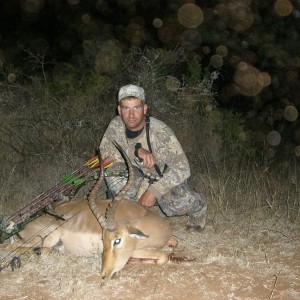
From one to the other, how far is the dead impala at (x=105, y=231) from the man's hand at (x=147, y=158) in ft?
1.65

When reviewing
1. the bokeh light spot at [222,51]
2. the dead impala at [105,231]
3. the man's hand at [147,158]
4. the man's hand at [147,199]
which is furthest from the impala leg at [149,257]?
the bokeh light spot at [222,51]

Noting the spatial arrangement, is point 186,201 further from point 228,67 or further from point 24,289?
point 228,67

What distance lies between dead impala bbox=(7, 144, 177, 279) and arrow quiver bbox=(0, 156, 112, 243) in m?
0.17

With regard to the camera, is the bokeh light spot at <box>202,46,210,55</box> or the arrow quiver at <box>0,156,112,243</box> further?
the bokeh light spot at <box>202,46,210,55</box>

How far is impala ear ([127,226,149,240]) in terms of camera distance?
4.54 meters

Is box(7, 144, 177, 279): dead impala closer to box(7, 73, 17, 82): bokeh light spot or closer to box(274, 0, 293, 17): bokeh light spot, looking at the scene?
box(7, 73, 17, 82): bokeh light spot

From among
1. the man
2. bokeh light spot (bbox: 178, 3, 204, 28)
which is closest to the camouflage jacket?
the man

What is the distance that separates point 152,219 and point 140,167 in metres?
0.98

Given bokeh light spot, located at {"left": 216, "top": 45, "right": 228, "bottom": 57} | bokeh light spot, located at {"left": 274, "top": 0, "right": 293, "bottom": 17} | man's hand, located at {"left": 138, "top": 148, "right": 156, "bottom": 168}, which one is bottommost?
man's hand, located at {"left": 138, "top": 148, "right": 156, "bottom": 168}

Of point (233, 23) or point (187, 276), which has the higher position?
point (233, 23)

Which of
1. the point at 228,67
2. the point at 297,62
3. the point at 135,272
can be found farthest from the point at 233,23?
the point at 135,272

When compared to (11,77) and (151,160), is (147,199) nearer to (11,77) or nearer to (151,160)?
(151,160)

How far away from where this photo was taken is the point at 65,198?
5.61 meters

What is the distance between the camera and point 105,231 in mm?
4496
